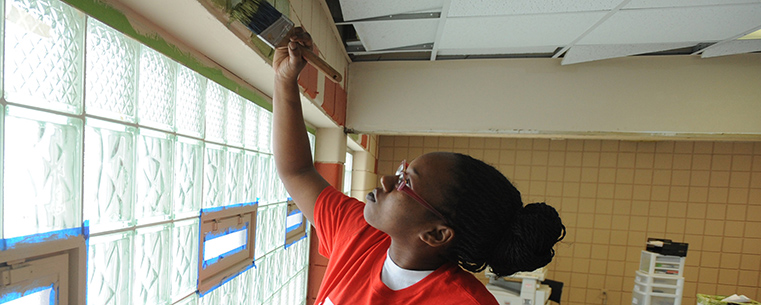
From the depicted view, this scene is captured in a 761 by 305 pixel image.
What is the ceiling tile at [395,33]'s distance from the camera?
5.12 feet

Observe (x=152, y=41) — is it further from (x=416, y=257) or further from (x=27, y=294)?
(x=416, y=257)

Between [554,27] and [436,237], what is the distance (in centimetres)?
129

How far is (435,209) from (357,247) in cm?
29

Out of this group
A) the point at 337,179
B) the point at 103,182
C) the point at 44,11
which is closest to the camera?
the point at 44,11

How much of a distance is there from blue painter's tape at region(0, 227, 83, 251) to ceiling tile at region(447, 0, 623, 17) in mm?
1371

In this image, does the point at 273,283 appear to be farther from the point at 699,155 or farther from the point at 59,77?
the point at 699,155

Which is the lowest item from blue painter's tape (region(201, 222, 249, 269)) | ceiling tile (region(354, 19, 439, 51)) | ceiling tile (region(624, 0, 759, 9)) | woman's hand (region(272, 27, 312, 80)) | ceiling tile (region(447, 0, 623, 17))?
blue painter's tape (region(201, 222, 249, 269))

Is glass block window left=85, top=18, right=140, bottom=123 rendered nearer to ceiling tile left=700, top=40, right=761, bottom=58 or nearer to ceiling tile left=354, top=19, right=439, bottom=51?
ceiling tile left=354, top=19, right=439, bottom=51

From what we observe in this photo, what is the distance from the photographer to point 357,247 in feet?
3.00

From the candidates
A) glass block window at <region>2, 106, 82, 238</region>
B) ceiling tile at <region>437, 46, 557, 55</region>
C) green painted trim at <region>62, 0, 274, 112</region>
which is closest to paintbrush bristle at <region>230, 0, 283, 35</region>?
green painted trim at <region>62, 0, 274, 112</region>

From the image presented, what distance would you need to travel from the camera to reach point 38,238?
1.83 ft

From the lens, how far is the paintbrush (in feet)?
2.50

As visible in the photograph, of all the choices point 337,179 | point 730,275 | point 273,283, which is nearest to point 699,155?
point 730,275

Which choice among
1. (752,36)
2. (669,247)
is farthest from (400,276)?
(669,247)
